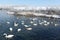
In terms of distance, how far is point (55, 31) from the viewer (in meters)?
16.6

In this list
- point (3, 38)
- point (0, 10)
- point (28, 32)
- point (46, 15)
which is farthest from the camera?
point (0, 10)

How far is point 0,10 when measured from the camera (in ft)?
98.5

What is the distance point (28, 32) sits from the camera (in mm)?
16016

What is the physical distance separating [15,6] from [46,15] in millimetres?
8758

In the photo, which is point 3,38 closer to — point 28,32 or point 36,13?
point 28,32

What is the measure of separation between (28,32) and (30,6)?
49.5 feet

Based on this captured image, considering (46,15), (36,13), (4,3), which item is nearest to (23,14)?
(36,13)

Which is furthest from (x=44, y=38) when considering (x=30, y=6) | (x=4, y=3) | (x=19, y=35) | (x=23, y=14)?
(x=4, y=3)

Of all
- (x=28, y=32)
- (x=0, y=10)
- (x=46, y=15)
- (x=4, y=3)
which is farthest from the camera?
(x=4, y=3)

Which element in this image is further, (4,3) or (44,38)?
(4,3)

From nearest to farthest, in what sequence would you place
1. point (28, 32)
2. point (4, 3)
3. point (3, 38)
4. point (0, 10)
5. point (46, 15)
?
1. point (3, 38)
2. point (28, 32)
3. point (46, 15)
4. point (0, 10)
5. point (4, 3)

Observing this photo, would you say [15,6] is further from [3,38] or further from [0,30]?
[3,38]

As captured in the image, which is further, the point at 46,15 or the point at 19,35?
the point at 46,15

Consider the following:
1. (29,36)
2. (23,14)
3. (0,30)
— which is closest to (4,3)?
(23,14)
